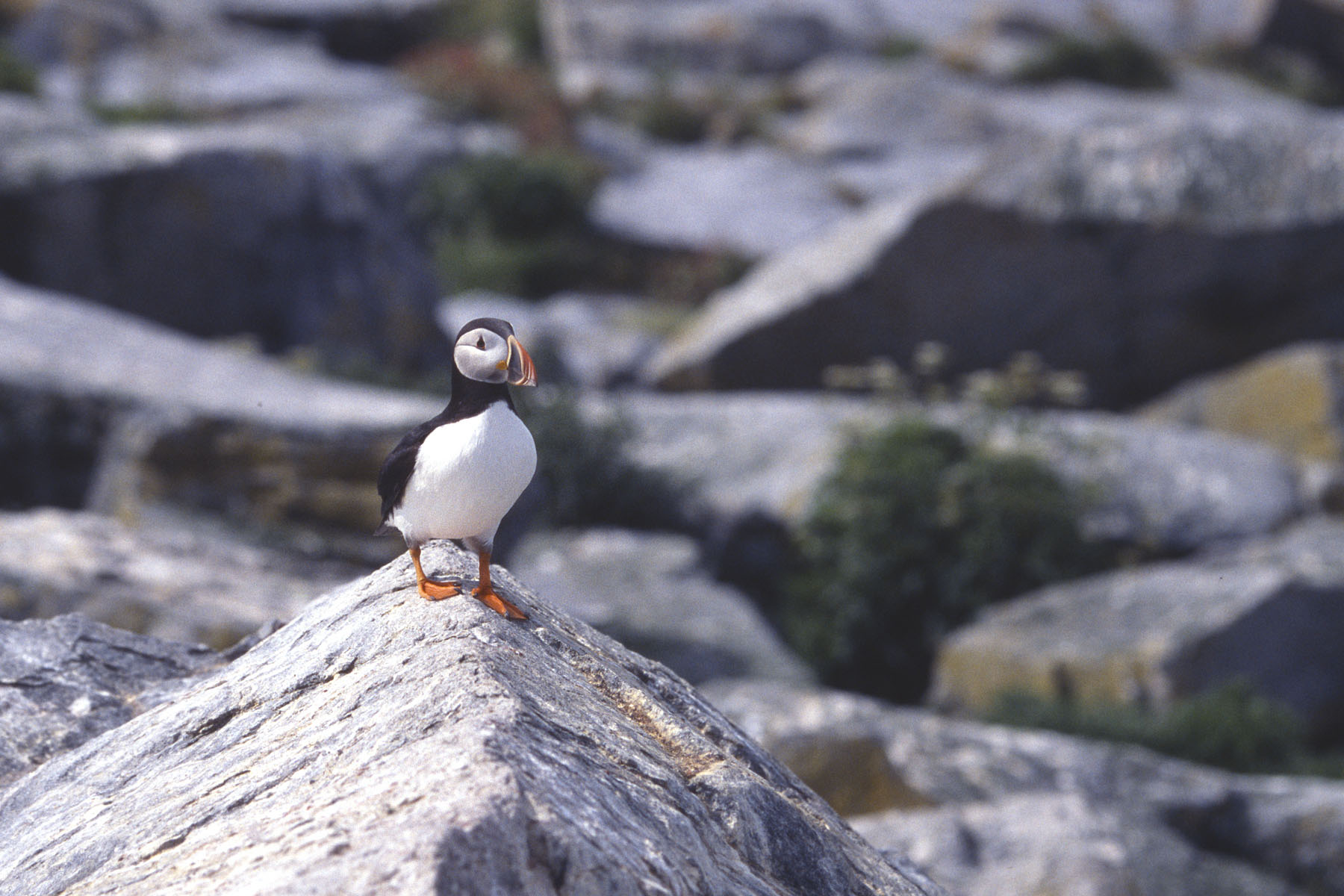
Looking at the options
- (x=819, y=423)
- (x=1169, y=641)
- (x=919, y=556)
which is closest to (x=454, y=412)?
(x=1169, y=641)

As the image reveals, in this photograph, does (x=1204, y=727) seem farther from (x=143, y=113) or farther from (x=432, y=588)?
(x=143, y=113)

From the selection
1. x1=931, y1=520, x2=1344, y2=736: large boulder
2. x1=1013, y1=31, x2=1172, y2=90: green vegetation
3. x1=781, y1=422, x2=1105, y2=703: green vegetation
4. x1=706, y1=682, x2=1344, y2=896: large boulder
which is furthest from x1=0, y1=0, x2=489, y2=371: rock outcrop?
x1=1013, y1=31, x2=1172, y2=90: green vegetation

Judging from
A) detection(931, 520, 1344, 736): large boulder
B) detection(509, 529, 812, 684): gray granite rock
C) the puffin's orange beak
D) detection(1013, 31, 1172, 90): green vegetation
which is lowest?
the puffin's orange beak

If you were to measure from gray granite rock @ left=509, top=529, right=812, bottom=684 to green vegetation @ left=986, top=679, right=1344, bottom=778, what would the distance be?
5.34 ft

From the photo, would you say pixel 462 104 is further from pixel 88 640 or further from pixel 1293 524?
pixel 88 640

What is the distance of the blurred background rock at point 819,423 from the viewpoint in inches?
280

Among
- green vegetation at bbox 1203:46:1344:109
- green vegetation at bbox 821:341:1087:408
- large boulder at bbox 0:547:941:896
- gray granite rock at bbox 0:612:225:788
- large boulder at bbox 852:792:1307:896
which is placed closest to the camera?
large boulder at bbox 0:547:941:896

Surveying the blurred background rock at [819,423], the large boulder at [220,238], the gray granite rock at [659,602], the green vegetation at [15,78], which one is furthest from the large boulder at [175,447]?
the green vegetation at [15,78]

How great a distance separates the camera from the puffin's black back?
11.0 feet

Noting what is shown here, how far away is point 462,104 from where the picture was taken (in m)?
24.9

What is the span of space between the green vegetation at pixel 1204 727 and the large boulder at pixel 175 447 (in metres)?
4.36

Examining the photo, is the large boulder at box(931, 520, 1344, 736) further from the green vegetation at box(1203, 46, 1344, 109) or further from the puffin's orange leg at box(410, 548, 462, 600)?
the green vegetation at box(1203, 46, 1344, 109)

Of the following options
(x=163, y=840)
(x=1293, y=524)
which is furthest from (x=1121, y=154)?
(x=163, y=840)

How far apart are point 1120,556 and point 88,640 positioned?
9141 millimetres
